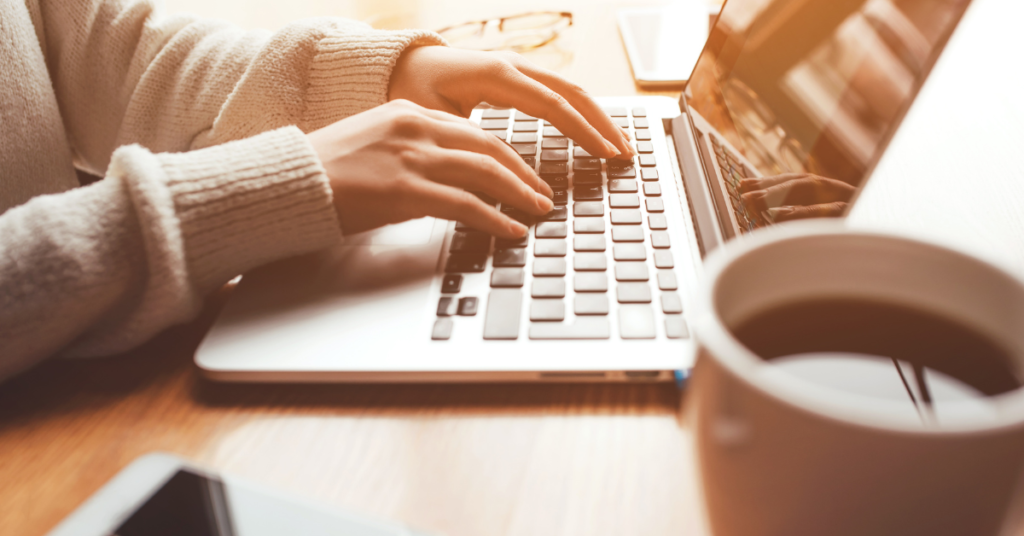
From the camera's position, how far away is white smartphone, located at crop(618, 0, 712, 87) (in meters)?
0.66

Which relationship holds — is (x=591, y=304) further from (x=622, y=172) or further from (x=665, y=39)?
(x=665, y=39)

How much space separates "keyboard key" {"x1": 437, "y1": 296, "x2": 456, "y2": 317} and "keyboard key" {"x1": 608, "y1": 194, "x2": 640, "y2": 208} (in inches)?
6.4

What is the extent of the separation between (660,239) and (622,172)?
106 millimetres

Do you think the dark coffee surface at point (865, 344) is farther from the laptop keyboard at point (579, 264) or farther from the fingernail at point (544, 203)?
the fingernail at point (544, 203)

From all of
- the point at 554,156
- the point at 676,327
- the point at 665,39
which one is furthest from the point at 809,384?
the point at 665,39

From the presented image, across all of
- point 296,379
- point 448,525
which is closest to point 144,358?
point 296,379

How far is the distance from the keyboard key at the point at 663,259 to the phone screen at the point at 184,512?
0.90ft

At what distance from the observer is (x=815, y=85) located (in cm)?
40

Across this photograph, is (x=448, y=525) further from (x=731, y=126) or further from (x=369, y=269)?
(x=731, y=126)

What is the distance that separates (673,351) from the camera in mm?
307

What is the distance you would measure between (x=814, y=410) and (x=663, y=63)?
63 centimetres

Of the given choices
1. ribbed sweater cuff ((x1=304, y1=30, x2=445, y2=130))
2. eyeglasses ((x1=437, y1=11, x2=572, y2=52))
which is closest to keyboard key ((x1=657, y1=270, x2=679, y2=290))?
ribbed sweater cuff ((x1=304, y1=30, x2=445, y2=130))

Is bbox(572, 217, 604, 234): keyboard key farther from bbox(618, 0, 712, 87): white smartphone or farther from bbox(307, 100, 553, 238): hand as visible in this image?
bbox(618, 0, 712, 87): white smartphone

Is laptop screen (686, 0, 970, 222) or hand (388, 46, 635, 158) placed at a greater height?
laptop screen (686, 0, 970, 222)
